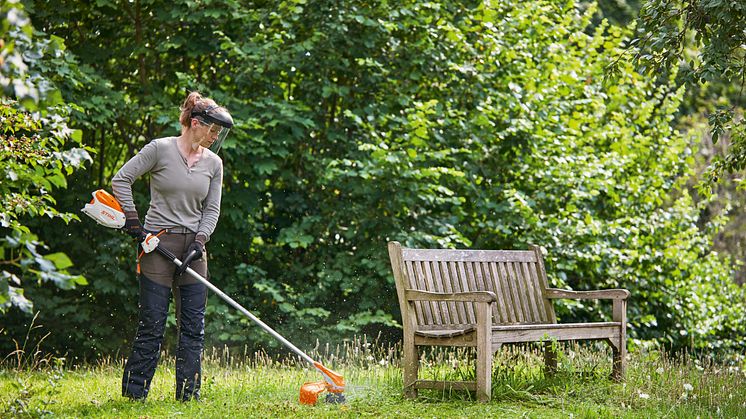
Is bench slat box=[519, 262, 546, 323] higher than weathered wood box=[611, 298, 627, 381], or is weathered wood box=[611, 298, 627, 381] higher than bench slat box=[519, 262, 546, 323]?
bench slat box=[519, 262, 546, 323]

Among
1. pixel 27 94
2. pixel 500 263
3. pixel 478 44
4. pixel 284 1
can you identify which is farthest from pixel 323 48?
pixel 27 94

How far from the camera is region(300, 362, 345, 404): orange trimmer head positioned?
5457 mm

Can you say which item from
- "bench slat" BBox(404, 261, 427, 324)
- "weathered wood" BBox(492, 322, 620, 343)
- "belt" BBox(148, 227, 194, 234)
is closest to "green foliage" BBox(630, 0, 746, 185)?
"weathered wood" BBox(492, 322, 620, 343)

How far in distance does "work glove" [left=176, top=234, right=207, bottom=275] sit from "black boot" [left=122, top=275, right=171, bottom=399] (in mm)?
187

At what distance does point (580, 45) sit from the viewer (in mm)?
10531

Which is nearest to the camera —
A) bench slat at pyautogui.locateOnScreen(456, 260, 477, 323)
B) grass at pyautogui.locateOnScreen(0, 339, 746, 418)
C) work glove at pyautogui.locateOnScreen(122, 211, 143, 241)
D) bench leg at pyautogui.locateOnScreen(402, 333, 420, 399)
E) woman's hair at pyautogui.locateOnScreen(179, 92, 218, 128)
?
grass at pyautogui.locateOnScreen(0, 339, 746, 418)

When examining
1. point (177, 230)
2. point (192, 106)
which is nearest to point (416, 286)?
point (177, 230)

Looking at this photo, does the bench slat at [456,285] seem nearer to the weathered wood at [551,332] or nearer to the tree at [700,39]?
the weathered wood at [551,332]

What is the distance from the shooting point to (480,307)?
5441 mm

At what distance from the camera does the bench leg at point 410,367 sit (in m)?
5.80

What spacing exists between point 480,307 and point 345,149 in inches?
173

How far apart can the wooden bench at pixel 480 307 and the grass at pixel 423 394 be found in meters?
0.23

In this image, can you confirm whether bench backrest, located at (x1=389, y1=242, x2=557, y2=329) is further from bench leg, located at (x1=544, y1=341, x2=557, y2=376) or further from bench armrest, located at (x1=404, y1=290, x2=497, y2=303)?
bench leg, located at (x1=544, y1=341, x2=557, y2=376)

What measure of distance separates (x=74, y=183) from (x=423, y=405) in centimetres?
524
